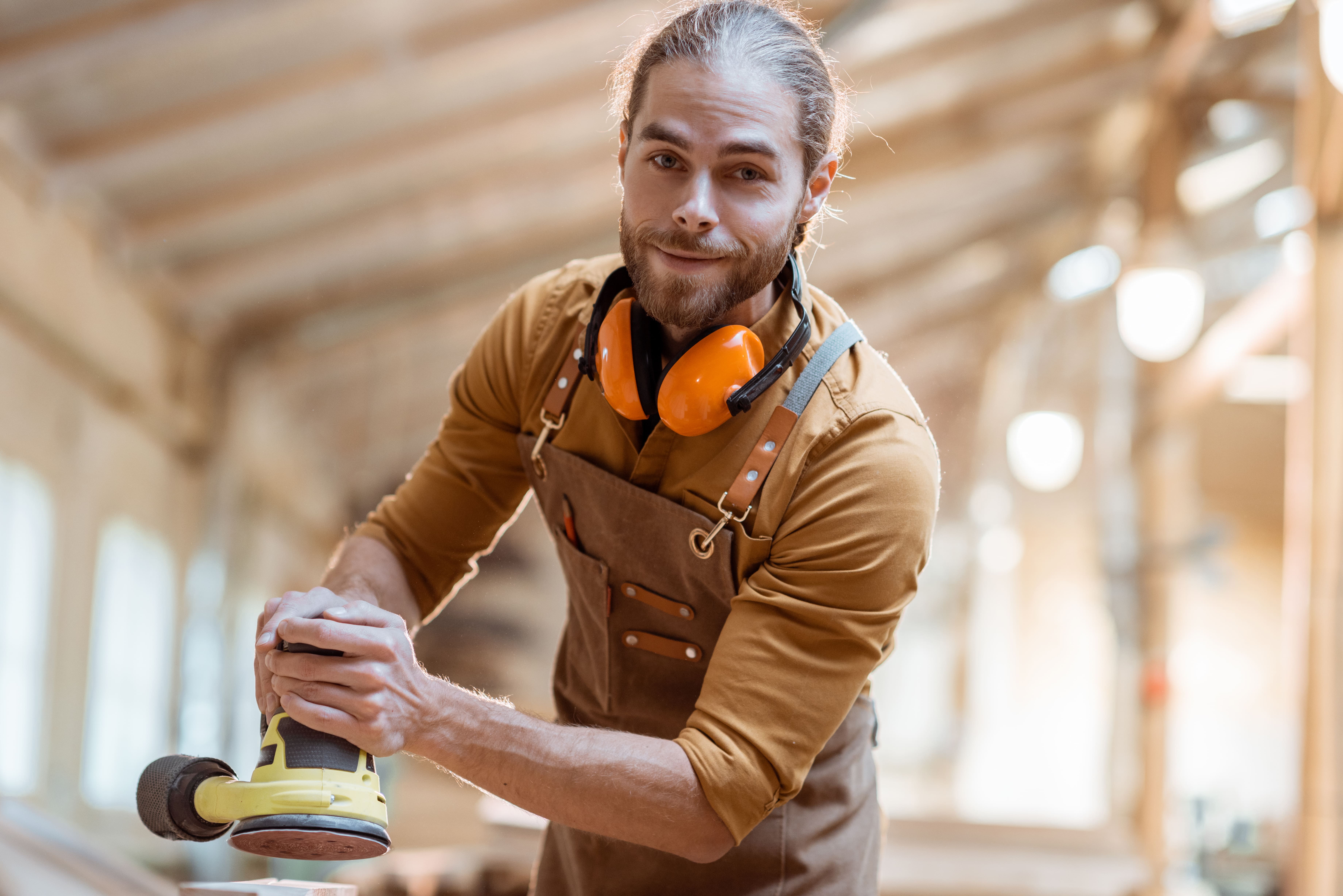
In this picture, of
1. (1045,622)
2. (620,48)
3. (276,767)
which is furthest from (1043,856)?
(1045,622)

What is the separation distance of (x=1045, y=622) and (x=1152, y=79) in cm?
884

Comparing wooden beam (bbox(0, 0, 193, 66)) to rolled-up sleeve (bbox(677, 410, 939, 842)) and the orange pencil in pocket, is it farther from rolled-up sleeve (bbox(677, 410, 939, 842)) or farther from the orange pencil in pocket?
rolled-up sleeve (bbox(677, 410, 939, 842))

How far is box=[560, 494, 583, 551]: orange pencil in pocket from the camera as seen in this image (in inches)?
64.6

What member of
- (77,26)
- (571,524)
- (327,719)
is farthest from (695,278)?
(77,26)

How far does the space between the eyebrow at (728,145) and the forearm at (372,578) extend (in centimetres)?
62

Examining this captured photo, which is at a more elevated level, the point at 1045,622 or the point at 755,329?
the point at 1045,622

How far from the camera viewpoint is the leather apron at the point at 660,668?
1.55 m

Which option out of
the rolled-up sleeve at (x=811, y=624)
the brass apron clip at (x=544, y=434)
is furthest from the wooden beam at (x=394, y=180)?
the rolled-up sleeve at (x=811, y=624)

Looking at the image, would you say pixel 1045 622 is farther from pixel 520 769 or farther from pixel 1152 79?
pixel 520 769

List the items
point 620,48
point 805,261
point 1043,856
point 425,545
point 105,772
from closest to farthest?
1. point 425,545
2. point 805,261
3. point 620,48
4. point 1043,856
5. point 105,772

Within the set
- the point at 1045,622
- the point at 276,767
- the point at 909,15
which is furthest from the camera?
the point at 1045,622

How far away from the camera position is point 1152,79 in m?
6.90

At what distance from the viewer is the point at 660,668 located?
1.61 metres

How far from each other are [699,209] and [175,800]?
0.81 metres
